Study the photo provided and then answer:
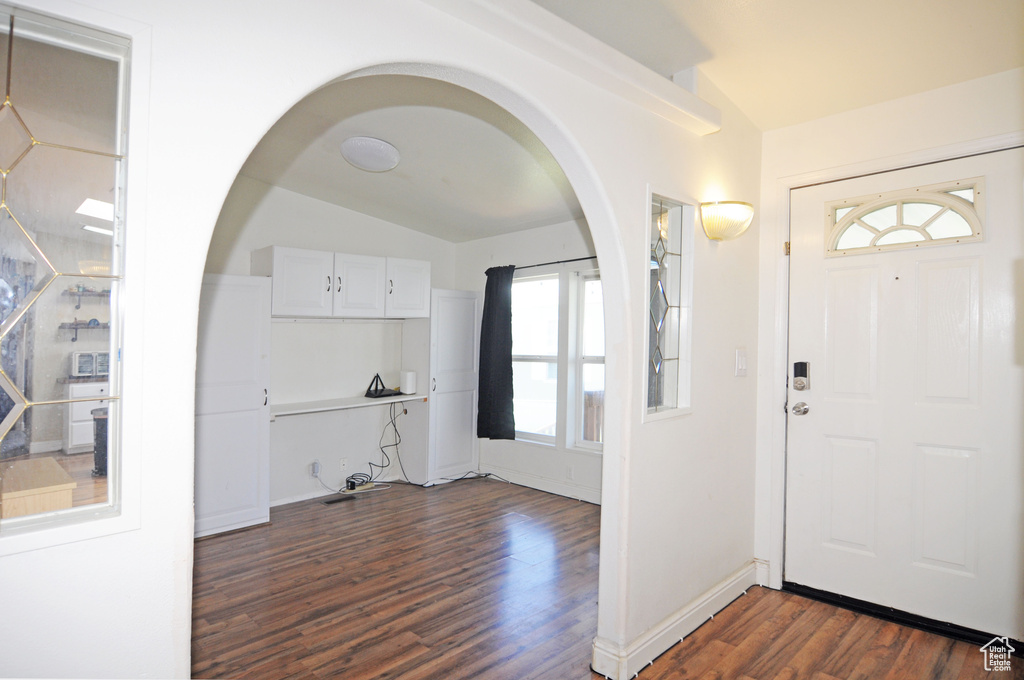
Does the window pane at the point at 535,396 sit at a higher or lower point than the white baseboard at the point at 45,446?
lower

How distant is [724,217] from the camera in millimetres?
2596

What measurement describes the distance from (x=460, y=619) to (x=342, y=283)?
2753 millimetres

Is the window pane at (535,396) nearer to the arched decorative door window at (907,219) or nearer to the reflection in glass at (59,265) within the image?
the arched decorative door window at (907,219)

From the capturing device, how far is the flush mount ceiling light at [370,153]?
346cm

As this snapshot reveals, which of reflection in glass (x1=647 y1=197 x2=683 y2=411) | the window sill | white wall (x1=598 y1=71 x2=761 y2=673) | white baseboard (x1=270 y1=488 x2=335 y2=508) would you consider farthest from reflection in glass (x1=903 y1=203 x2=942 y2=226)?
white baseboard (x1=270 y1=488 x2=335 y2=508)

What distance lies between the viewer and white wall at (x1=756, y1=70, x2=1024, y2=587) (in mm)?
2436

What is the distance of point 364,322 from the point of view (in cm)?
502

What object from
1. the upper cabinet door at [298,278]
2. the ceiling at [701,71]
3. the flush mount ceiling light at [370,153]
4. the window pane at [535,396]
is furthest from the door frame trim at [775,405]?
the upper cabinet door at [298,278]

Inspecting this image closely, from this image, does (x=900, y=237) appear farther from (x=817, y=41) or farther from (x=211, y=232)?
(x=211, y=232)

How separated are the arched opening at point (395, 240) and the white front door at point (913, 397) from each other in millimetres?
1291

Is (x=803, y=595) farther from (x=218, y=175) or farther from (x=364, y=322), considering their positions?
(x=364, y=322)

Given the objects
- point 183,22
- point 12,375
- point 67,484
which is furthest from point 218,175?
point 67,484

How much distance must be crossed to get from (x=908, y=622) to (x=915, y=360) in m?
1.24

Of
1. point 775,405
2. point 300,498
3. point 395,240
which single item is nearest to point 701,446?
point 775,405
